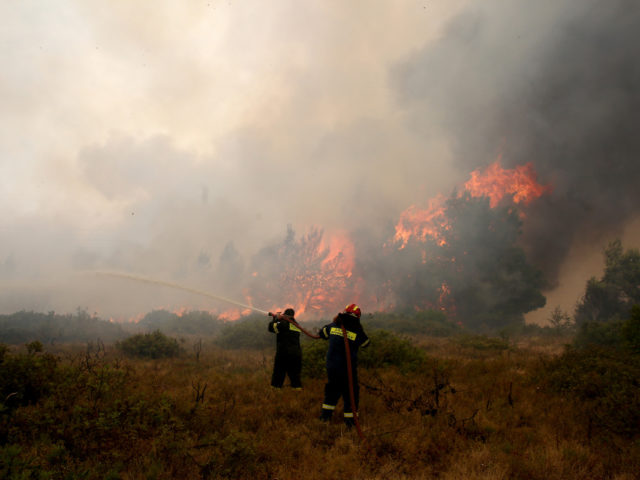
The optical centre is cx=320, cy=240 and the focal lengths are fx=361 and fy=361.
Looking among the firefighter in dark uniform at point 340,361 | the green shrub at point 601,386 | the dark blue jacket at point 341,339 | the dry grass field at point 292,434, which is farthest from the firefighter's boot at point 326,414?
the green shrub at point 601,386

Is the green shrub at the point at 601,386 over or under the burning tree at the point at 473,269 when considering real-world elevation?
under

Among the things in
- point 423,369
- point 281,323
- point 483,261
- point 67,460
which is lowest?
point 67,460

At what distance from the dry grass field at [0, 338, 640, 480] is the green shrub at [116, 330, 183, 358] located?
5.69 m

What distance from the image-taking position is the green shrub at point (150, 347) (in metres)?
14.4

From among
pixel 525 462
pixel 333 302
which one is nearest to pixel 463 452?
pixel 525 462

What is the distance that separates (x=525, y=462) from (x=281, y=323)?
18.9 feet

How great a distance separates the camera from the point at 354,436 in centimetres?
612

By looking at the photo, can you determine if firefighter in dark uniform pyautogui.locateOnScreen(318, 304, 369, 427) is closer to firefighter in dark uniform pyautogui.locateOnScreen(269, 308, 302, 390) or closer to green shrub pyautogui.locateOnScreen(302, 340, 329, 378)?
firefighter in dark uniform pyautogui.locateOnScreen(269, 308, 302, 390)

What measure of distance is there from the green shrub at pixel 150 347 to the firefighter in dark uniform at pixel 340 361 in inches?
390

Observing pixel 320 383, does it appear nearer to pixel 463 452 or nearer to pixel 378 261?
pixel 463 452

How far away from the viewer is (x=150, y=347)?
14531 millimetres

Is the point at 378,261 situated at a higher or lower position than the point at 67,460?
higher

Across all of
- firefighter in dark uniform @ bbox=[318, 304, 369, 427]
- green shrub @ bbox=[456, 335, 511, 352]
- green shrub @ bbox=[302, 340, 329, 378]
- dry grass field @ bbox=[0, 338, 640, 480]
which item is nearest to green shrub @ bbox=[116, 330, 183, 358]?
dry grass field @ bbox=[0, 338, 640, 480]

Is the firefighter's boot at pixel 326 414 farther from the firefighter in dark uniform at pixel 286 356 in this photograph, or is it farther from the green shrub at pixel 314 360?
the green shrub at pixel 314 360
